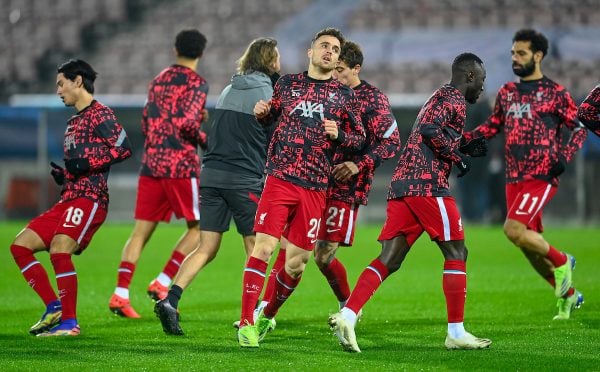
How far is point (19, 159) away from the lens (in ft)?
84.3

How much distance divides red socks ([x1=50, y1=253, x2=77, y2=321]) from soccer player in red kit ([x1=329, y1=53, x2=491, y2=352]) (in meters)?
2.32

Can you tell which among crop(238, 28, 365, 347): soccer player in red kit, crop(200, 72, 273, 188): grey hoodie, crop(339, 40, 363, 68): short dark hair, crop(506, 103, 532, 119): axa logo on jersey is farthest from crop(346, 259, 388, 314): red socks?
crop(506, 103, 532, 119): axa logo on jersey

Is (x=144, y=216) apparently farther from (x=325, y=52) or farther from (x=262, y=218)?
(x=325, y=52)

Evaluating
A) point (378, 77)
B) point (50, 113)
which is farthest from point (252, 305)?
point (378, 77)

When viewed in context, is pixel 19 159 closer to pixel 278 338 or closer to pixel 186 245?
pixel 186 245

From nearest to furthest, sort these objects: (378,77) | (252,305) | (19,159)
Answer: (252,305) → (19,159) → (378,77)

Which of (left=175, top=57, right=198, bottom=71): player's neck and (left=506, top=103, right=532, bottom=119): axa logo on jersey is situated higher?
(left=175, top=57, right=198, bottom=71): player's neck

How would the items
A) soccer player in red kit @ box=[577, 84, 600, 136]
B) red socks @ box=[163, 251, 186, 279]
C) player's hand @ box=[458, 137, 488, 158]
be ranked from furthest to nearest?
red socks @ box=[163, 251, 186, 279], soccer player in red kit @ box=[577, 84, 600, 136], player's hand @ box=[458, 137, 488, 158]

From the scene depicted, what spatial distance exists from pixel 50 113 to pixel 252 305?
18828 millimetres

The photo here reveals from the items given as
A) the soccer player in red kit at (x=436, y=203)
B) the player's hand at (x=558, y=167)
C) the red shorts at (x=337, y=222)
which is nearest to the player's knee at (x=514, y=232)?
the player's hand at (x=558, y=167)

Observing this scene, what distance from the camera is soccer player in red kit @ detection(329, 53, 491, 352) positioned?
7320mm

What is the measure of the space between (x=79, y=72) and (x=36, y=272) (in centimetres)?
163

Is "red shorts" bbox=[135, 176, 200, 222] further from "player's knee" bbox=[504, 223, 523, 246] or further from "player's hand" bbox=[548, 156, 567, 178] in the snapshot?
"player's hand" bbox=[548, 156, 567, 178]

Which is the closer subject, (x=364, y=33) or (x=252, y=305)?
(x=252, y=305)
